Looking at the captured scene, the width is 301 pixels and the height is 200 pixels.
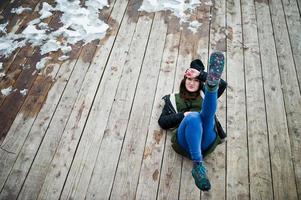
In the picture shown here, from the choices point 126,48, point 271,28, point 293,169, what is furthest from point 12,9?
point 293,169

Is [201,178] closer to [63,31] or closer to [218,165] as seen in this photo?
[218,165]

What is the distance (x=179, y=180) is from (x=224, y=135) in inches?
16.6

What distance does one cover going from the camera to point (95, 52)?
2.95 metres

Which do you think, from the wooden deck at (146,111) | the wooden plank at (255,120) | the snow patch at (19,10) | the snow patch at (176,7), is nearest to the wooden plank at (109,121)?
the wooden deck at (146,111)

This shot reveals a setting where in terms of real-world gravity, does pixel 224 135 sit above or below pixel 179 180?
above

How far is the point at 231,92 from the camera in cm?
261

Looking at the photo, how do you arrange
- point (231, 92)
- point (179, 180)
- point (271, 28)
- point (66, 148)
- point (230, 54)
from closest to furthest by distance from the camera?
point (179, 180)
point (66, 148)
point (231, 92)
point (230, 54)
point (271, 28)

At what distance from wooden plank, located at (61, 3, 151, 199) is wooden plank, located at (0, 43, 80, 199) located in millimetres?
303

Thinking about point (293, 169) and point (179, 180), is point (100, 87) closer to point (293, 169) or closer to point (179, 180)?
point (179, 180)

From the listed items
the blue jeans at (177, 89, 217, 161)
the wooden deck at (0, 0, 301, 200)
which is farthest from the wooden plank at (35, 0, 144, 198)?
the blue jeans at (177, 89, 217, 161)

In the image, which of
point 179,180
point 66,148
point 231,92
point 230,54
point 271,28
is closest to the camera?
point 179,180

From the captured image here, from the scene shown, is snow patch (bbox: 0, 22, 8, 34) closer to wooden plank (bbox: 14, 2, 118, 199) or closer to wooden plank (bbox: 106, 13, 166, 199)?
wooden plank (bbox: 14, 2, 118, 199)

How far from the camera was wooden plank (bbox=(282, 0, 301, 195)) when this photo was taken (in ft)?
7.30

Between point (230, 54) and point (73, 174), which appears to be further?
point (230, 54)
